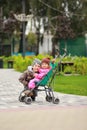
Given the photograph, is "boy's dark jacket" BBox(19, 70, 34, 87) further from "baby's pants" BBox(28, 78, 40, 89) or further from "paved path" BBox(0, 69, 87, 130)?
"paved path" BBox(0, 69, 87, 130)

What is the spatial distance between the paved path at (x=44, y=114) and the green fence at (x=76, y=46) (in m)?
28.0

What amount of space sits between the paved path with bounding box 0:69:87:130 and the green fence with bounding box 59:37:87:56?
91.7 feet

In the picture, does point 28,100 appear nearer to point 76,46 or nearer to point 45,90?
point 45,90

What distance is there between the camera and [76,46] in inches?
1660

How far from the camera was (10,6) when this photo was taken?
45.6 m

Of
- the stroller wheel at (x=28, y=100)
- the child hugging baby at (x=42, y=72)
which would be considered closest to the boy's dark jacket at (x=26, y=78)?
the child hugging baby at (x=42, y=72)

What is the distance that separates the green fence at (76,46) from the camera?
133 feet

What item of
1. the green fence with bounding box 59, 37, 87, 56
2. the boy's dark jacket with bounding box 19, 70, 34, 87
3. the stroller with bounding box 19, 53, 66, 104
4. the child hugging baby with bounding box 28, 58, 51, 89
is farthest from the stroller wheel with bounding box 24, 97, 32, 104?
the green fence with bounding box 59, 37, 87, 56

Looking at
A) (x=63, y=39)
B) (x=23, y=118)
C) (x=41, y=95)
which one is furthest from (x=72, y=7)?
(x=23, y=118)

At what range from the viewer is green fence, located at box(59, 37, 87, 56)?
40.4 m

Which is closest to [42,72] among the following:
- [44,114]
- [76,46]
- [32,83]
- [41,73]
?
[41,73]

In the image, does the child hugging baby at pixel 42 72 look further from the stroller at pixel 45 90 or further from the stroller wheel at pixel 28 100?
the stroller wheel at pixel 28 100

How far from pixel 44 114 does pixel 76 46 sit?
33.3 m

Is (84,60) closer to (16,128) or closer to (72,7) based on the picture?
(16,128)
